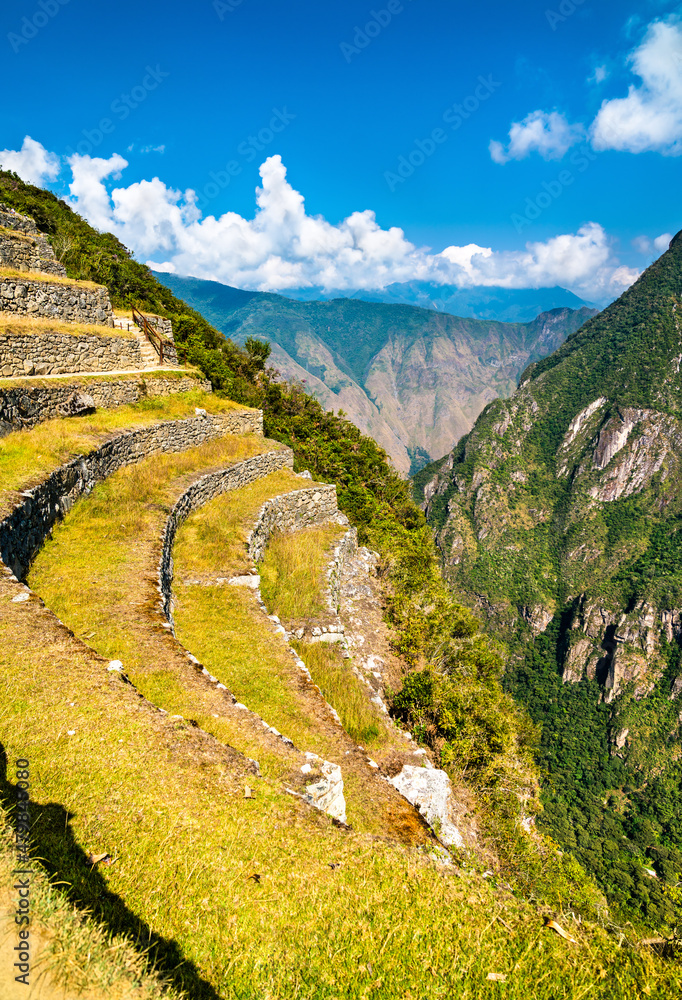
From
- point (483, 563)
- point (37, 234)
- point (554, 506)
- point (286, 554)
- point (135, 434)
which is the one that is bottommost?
point (483, 563)

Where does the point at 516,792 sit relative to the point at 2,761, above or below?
below

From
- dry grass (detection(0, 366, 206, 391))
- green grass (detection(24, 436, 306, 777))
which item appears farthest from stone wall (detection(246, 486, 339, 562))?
dry grass (detection(0, 366, 206, 391))

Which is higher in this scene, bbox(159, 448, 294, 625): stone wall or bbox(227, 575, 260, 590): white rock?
bbox(159, 448, 294, 625): stone wall

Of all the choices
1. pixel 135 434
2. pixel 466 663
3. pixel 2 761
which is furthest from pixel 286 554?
pixel 2 761

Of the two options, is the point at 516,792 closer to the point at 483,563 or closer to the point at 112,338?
the point at 112,338

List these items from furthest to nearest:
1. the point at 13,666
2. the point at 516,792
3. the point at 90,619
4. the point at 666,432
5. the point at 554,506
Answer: the point at 554,506 < the point at 666,432 < the point at 516,792 < the point at 90,619 < the point at 13,666

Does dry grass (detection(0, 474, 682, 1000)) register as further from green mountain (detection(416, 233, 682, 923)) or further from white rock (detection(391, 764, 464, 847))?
green mountain (detection(416, 233, 682, 923))

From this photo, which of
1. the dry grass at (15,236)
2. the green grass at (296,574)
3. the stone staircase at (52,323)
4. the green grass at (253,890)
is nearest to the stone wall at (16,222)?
the stone staircase at (52,323)
